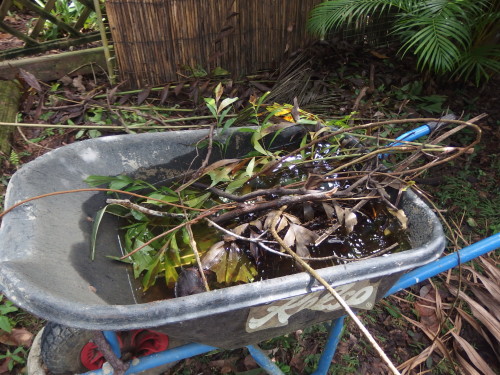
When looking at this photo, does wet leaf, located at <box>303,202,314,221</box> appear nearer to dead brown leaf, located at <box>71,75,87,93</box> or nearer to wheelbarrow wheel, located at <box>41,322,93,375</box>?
wheelbarrow wheel, located at <box>41,322,93,375</box>

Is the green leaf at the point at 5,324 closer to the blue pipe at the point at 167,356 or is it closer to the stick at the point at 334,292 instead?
the blue pipe at the point at 167,356

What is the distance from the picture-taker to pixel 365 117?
253 centimetres

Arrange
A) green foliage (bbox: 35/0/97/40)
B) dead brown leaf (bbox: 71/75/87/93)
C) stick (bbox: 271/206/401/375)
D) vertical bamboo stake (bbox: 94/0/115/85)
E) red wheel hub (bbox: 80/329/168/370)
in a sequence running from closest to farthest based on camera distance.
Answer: stick (bbox: 271/206/401/375)
red wheel hub (bbox: 80/329/168/370)
vertical bamboo stake (bbox: 94/0/115/85)
dead brown leaf (bbox: 71/75/87/93)
green foliage (bbox: 35/0/97/40)

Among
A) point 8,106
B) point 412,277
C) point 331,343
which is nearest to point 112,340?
point 331,343

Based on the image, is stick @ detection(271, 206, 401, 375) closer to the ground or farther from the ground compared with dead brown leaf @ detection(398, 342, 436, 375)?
farther from the ground

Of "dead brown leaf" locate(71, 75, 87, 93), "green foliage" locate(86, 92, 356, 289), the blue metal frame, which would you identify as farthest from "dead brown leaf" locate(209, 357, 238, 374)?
"dead brown leaf" locate(71, 75, 87, 93)

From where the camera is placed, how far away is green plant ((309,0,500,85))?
213 centimetres

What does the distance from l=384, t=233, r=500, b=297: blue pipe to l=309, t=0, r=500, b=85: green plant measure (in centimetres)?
141

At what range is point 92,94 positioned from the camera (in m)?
2.46

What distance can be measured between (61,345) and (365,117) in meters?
2.22

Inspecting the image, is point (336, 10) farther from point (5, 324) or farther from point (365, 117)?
point (5, 324)

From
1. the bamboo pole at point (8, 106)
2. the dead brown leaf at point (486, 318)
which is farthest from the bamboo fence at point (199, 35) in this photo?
the dead brown leaf at point (486, 318)

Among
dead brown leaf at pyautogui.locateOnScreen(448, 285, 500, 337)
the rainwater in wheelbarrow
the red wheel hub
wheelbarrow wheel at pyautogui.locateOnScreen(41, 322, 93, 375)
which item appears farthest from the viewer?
dead brown leaf at pyautogui.locateOnScreen(448, 285, 500, 337)

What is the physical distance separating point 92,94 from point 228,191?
5.61 feet
